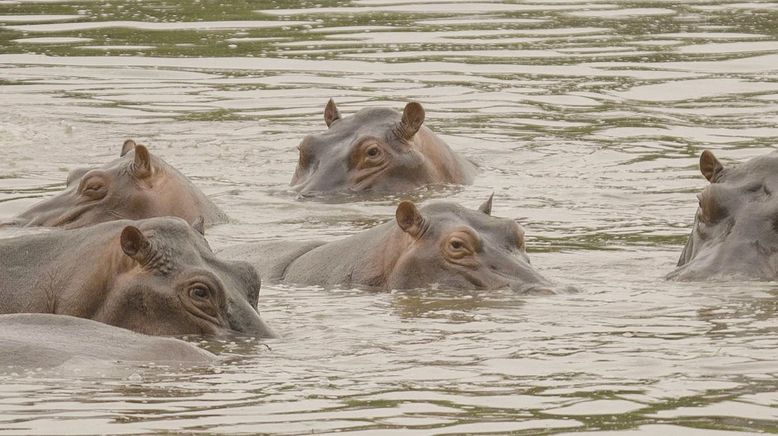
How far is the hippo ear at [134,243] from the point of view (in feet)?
28.8

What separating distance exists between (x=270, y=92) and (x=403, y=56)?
2.39 m

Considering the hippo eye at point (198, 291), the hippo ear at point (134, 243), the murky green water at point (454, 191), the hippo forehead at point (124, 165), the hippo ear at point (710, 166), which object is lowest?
the murky green water at point (454, 191)

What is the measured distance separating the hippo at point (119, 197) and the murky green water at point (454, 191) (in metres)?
0.59

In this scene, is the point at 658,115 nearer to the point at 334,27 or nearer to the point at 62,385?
the point at 334,27

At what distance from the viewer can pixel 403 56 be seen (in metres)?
22.6

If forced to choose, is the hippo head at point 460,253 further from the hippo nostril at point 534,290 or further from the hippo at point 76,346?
the hippo at point 76,346

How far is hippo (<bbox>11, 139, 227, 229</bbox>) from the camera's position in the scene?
1241cm

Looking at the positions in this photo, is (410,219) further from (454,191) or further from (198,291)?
(454,191)

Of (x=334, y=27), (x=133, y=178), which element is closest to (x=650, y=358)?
(x=133, y=178)

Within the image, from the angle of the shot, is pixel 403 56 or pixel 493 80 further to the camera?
pixel 403 56

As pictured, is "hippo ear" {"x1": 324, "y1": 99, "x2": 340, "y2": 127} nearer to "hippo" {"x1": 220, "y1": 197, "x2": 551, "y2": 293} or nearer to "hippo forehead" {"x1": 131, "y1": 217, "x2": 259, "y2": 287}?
"hippo" {"x1": 220, "y1": 197, "x2": 551, "y2": 293}

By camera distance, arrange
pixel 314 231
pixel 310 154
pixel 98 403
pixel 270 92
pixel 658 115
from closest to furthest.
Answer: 1. pixel 98 403
2. pixel 314 231
3. pixel 310 154
4. pixel 658 115
5. pixel 270 92

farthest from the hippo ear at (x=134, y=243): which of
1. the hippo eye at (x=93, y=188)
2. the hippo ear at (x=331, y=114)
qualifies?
the hippo ear at (x=331, y=114)

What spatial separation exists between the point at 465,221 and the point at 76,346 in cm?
Result: 345
